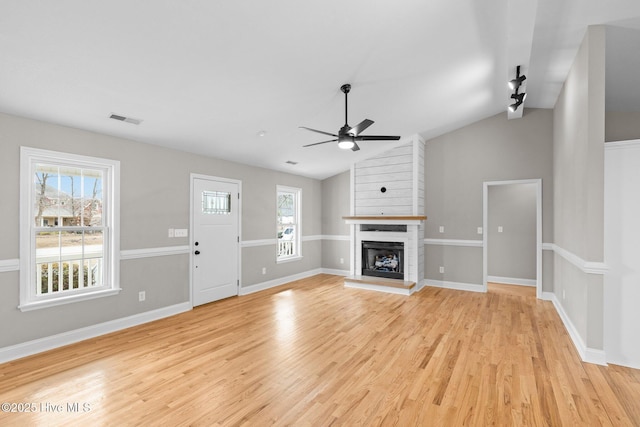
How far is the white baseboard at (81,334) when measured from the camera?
314 cm

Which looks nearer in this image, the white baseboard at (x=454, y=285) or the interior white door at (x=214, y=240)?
the interior white door at (x=214, y=240)

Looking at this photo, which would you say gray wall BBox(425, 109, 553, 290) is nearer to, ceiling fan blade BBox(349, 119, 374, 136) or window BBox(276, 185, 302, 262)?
window BBox(276, 185, 302, 262)

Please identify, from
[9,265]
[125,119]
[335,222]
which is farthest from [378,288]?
[9,265]

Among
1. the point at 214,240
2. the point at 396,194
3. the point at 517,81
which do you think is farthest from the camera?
the point at 396,194

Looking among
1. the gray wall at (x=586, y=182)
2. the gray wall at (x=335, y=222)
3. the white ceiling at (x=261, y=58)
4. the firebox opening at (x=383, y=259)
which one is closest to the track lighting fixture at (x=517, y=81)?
the white ceiling at (x=261, y=58)

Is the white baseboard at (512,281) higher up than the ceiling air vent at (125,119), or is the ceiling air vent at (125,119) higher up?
the ceiling air vent at (125,119)

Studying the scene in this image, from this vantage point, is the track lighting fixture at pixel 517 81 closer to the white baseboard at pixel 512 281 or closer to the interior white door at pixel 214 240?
the white baseboard at pixel 512 281

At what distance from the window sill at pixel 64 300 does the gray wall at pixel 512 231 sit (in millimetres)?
6579

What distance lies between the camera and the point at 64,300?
3.48 metres

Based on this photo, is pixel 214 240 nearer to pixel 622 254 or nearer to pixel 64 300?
pixel 64 300

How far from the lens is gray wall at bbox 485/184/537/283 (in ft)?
20.8

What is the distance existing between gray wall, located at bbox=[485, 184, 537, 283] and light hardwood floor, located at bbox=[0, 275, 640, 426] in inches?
83.4

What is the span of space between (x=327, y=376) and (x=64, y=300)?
304cm

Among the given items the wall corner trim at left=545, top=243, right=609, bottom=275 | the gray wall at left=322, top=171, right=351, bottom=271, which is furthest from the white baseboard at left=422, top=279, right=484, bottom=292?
the wall corner trim at left=545, top=243, right=609, bottom=275
